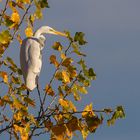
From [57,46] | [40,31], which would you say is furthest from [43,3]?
[40,31]

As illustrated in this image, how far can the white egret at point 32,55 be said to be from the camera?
576 centimetres

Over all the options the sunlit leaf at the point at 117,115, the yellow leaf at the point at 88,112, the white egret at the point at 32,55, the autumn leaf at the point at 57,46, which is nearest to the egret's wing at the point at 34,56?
the white egret at the point at 32,55

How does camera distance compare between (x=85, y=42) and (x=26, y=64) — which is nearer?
(x=85, y=42)

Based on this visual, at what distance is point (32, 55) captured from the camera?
6094mm

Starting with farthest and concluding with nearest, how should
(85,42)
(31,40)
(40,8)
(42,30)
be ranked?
(42,30), (31,40), (40,8), (85,42)

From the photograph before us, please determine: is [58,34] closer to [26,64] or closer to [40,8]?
[26,64]

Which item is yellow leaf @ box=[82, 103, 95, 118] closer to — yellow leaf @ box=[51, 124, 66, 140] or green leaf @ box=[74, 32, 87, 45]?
yellow leaf @ box=[51, 124, 66, 140]

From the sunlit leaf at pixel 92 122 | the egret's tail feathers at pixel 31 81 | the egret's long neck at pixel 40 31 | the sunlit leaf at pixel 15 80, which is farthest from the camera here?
the egret's long neck at pixel 40 31

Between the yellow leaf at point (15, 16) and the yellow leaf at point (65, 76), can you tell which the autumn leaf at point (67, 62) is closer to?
the yellow leaf at point (65, 76)

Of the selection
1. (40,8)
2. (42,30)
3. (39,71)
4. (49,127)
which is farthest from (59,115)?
(42,30)

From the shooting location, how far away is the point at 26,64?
19.5 feet

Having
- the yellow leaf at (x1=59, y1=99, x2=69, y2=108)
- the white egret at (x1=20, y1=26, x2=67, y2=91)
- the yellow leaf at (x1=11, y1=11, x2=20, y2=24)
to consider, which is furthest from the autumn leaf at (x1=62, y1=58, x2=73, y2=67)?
the white egret at (x1=20, y1=26, x2=67, y2=91)

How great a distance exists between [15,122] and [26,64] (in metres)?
1.43

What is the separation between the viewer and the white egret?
576 cm
